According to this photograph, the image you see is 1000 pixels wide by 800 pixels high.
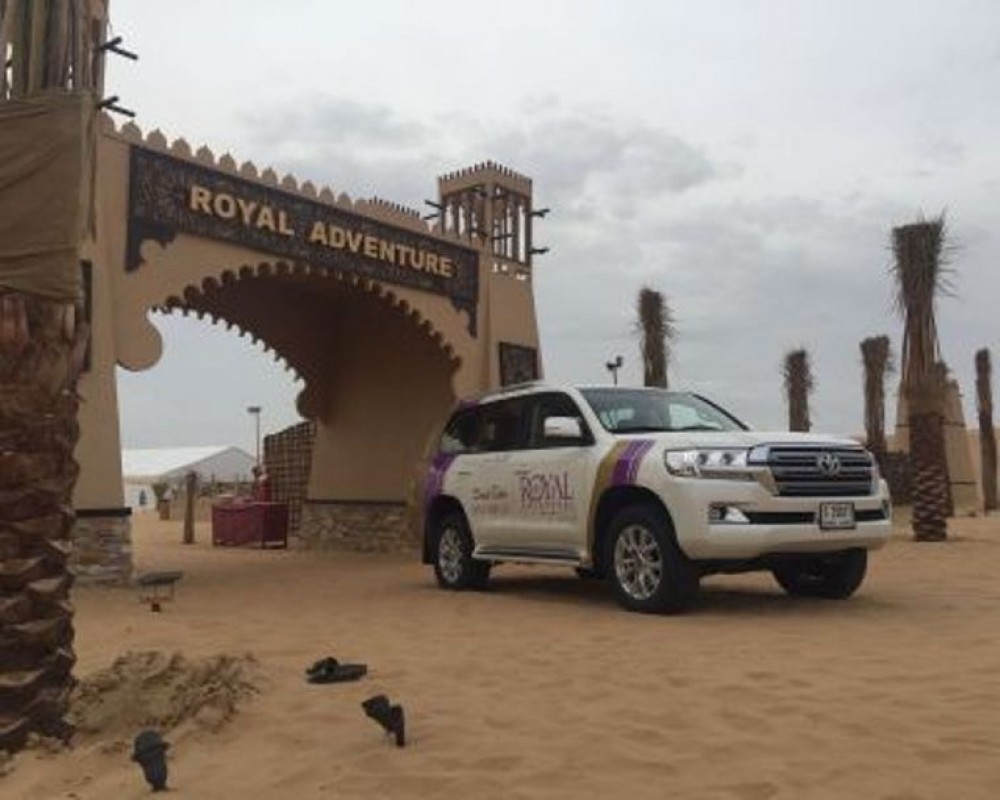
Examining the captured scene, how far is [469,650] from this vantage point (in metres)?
7.25

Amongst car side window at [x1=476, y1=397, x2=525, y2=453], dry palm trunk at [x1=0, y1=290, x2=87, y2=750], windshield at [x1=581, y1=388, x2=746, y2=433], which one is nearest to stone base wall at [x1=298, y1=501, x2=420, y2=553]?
car side window at [x1=476, y1=397, x2=525, y2=453]

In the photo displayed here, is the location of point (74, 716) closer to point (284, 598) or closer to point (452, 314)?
point (284, 598)

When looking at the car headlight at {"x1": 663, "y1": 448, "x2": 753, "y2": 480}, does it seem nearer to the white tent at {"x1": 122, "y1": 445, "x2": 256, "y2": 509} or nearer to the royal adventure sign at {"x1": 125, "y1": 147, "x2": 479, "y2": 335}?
the royal adventure sign at {"x1": 125, "y1": 147, "x2": 479, "y2": 335}

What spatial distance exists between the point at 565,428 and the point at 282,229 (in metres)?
6.14

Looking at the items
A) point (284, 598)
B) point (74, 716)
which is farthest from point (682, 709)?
point (284, 598)

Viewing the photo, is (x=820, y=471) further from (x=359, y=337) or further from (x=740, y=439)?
(x=359, y=337)

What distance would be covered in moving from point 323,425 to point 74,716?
46.4ft

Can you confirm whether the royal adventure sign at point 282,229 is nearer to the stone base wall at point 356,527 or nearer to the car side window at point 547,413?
the stone base wall at point 356,527

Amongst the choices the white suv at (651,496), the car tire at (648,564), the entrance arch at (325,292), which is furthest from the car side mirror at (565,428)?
the entrance arch at (325,292)

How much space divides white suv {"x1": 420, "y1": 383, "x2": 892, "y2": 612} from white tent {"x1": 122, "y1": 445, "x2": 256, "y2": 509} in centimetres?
4102

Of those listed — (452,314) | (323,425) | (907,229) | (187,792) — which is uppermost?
(907,229)

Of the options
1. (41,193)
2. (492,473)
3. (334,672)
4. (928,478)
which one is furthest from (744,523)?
(928,478)

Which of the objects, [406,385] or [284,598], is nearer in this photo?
[284,598]

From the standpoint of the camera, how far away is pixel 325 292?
18.4 meters
